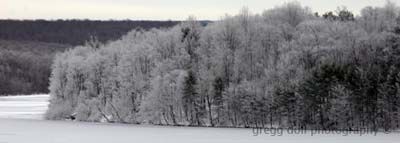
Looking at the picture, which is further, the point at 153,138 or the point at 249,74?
the point at 249,74

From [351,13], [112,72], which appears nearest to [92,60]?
[112,72]

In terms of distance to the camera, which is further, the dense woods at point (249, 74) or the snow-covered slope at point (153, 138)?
the dense woods at point (249, 74)

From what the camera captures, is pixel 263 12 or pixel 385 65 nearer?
pixel 385 65

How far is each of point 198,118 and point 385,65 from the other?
23.4m

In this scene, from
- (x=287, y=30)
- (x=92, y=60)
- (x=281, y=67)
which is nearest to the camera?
(x=281, y=67)

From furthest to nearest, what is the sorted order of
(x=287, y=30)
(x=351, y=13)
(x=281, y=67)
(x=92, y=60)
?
(x=351, y=13)
(x=92, y=60)
(x=287, y=30)
(x=281, y=67)

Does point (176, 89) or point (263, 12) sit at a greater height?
point (263, 12)

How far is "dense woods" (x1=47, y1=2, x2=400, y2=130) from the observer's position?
75.7m

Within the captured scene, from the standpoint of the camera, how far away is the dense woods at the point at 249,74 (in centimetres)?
7569

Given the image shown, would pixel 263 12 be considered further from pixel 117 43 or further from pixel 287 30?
pixel 117 43

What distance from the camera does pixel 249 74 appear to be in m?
88.9

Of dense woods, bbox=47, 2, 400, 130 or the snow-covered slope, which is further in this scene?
dense woods, bbox=47, 2, 400, 130

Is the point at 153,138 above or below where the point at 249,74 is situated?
below

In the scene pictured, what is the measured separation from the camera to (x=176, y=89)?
85.4 meters
